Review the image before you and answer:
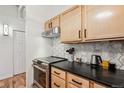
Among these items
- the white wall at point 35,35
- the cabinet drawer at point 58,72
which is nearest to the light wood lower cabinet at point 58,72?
the cabinet drawer at point 58,72

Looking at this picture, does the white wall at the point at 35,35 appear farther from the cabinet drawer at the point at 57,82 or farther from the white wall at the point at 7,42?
the white wall at the point at 7,42

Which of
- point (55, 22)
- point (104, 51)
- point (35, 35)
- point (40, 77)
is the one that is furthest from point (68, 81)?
point (35, 35)

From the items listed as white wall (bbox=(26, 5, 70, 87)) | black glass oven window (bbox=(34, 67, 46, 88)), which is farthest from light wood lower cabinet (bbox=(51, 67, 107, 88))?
white wall (bbox=(26, 5, 70, 87))

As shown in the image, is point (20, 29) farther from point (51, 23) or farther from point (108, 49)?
point (108, 49)

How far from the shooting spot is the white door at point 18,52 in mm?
4660

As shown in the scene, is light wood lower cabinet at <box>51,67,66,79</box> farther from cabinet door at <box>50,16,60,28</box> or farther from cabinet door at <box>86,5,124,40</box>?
cabinet door at <box>50,16,60,28</box>

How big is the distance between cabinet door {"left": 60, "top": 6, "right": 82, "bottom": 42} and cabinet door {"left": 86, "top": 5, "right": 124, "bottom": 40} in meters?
0.22

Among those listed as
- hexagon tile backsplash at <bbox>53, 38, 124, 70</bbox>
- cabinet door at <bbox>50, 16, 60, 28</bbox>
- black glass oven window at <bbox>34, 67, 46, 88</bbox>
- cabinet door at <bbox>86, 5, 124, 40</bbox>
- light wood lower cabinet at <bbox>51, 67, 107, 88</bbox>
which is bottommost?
black glass oven window at <bbox>34, 67, 46, 88</bbox>

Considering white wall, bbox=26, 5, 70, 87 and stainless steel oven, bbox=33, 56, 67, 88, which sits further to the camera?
white wall, bbox=26, 5, 70, 87

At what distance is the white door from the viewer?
466cm

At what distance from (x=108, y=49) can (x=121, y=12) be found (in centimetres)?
66

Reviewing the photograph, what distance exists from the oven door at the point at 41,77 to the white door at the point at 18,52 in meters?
1.88

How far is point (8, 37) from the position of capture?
4.40 m
